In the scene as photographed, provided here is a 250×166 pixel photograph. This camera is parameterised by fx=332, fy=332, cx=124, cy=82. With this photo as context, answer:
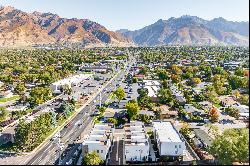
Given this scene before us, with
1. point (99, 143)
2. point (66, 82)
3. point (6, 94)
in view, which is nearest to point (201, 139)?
point (99, 143)

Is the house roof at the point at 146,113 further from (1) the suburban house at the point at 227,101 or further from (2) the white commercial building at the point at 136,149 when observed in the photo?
(2) the white commercial building at the point at 136,149

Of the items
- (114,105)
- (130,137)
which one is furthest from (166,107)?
(130,137)

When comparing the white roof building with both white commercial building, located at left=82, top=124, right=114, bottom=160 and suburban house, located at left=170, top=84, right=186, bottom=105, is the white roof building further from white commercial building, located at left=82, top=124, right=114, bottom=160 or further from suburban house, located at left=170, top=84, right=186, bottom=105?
white commercial building, located at left=82, top=124, right=114, bottom=160

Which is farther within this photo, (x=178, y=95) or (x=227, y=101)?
(x=178, y=95)

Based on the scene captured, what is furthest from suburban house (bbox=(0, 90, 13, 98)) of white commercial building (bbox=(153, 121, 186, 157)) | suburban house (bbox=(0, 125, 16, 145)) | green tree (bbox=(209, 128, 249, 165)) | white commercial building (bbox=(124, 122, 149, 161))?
green tree (bbox=(209, 128, 249, 165))

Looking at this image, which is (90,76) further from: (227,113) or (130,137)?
(130,137)

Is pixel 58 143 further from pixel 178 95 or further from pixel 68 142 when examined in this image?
pixel 178 95

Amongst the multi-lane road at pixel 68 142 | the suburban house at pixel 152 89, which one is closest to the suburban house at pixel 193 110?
the suburban house at pixel 152 89
